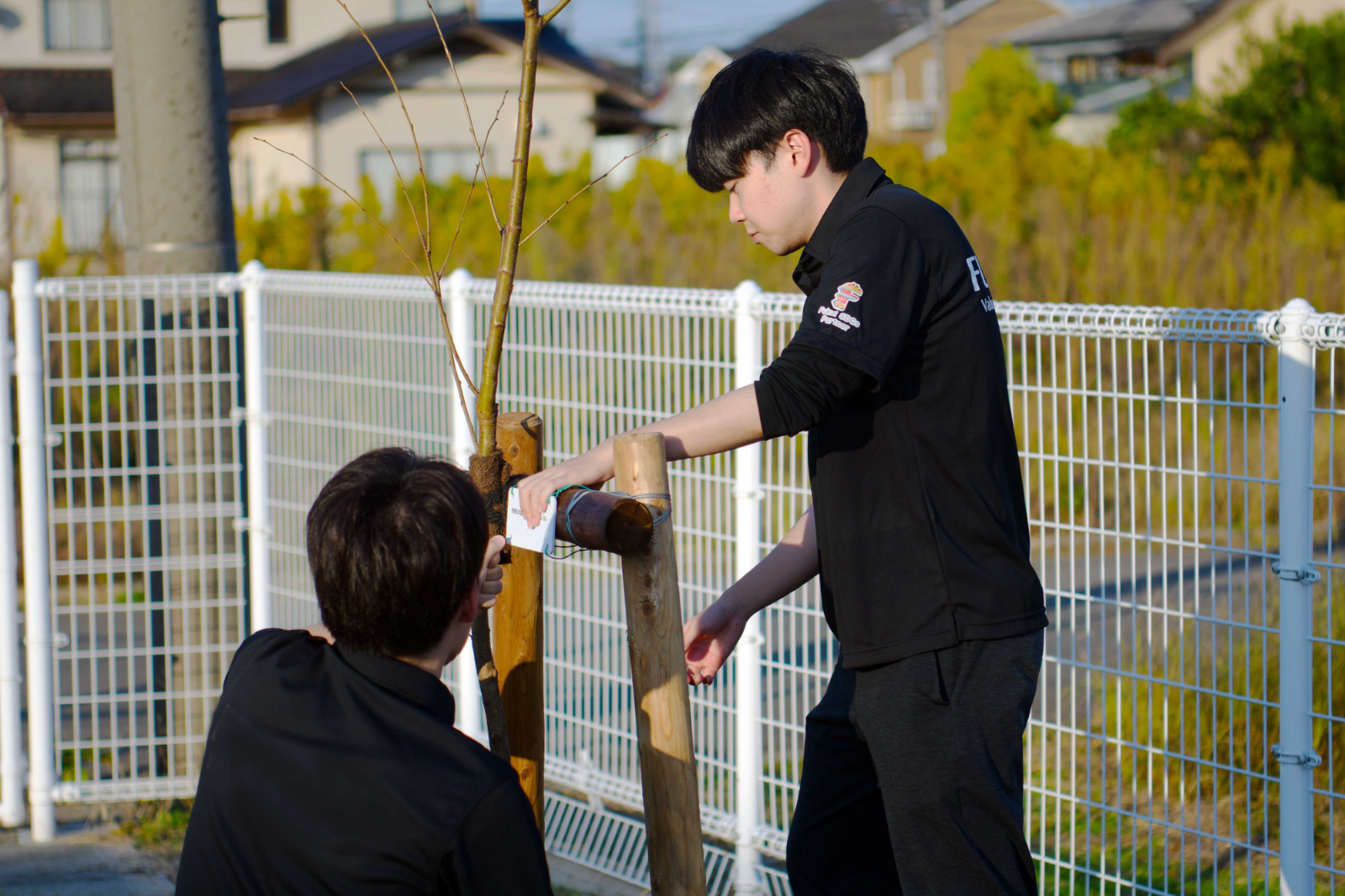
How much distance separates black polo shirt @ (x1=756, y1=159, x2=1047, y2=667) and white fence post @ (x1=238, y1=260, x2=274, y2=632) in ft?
10.3

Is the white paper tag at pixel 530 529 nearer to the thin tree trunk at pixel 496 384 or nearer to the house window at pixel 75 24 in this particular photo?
the thin tree trunk at pixel 496 384

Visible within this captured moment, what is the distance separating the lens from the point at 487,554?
6.09 ft

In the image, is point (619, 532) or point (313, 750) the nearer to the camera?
point (313, 750)

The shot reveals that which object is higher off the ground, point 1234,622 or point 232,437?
point 232,437

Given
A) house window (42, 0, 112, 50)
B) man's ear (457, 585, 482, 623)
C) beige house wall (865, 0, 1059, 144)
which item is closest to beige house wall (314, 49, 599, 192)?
house window (42, 0, 112, 50)

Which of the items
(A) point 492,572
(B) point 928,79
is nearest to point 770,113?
(A) point 492,572

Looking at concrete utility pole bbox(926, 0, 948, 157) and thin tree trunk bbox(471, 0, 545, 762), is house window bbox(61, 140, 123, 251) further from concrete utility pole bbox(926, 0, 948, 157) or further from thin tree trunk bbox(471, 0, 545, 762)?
thin tree trunk bbox(471, 0, 545, 762)

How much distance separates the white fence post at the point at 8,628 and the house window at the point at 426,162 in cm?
2026

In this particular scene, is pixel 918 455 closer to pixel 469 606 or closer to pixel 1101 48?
pixel 469 606

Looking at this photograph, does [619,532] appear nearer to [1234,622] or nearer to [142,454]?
[1234,622]

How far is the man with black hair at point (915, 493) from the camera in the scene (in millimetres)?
2098

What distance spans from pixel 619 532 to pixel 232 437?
3405 mm

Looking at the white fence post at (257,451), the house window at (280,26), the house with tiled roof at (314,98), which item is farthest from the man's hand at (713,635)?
the house window at (280,26)

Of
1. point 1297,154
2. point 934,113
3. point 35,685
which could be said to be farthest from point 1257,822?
point 934,113
